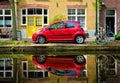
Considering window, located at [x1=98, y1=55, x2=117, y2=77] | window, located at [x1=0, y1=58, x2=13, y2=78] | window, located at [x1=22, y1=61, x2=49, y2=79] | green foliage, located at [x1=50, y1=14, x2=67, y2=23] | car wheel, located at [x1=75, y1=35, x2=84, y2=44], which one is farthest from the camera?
green foliage, located at [x1=50, y1=14, x2=67, y2=23]

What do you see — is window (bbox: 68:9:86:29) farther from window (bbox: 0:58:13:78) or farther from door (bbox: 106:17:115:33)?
window (bbox: 0:58:13:78)

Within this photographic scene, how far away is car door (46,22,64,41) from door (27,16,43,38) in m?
6.94

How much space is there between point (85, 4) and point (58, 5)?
8.79 ft

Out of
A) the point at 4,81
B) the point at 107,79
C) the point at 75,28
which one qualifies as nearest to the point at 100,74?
the point at 107,79

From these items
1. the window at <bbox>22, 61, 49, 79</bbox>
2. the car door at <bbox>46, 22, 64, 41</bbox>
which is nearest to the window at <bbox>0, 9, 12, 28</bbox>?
the car door at <bbox>46, 22, 64, 41</bbox>

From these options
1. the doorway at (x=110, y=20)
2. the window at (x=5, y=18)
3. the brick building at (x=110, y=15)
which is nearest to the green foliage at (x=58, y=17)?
the brick building at (x=110, y=15)

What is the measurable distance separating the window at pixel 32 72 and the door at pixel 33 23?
675 inches

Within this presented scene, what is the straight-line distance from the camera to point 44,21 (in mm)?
37031

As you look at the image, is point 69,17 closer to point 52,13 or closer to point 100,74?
point 52,13

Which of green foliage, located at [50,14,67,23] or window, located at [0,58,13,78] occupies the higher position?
green foliage, located at [50,14,67,23]

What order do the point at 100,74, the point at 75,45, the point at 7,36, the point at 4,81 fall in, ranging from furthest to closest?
1. the point at 7,36
2. the point at 75,45
3. the point at 100,74
4. the point at 4,81

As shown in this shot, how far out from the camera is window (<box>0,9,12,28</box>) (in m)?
37.0

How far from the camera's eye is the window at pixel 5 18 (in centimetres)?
3700

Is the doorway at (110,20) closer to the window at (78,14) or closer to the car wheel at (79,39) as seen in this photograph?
the window at (78,14)
